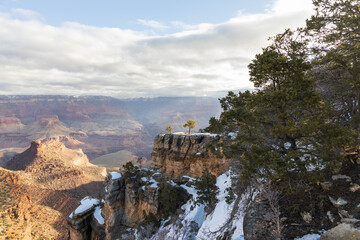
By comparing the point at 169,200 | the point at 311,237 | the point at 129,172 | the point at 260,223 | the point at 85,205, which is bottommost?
the point at 85,205

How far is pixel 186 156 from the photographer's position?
41625 mm

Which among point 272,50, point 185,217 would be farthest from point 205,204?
point 272,50

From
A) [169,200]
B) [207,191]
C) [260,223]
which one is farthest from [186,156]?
[260,223]

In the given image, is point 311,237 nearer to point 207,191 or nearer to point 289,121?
point 289,121

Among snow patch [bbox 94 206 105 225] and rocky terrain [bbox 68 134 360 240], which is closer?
rocky terrain [bbox 68 134 360 240]

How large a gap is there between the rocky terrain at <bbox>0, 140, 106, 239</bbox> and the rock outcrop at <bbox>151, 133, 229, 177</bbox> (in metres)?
34.4

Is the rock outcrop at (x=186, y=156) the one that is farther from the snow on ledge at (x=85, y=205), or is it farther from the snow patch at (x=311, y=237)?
the snow patch at (x=311, y=237)

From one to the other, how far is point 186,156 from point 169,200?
10.5 meters

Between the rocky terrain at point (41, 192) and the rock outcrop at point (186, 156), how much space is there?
3440cm

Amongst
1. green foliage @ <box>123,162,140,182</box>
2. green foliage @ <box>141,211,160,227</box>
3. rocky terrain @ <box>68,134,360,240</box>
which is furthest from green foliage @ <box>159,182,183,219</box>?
green foliage @ <box>123,162,140,182</box>

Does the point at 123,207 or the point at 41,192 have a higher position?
the point at 123,207

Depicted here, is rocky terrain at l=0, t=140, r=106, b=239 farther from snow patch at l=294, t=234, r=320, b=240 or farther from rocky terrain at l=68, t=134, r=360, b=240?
snow patch at l=294, t=234, r=320, b=240

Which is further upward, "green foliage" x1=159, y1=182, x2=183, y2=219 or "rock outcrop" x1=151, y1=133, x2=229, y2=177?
"rock outcrop" x1=151, y1=133, x2=229, y2=177

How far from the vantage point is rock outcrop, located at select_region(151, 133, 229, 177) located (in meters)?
37.3
